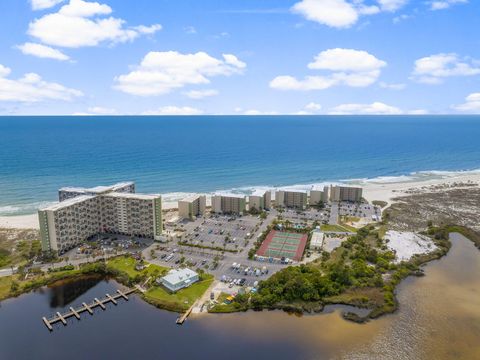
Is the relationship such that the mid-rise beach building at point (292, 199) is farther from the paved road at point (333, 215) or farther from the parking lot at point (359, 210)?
the parking lot at point (359, 210)

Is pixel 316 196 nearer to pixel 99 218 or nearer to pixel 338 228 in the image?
pixel 338 228

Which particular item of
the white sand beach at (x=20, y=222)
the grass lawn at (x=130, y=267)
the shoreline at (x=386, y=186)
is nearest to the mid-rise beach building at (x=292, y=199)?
the shoreline at (x=386, y=186)

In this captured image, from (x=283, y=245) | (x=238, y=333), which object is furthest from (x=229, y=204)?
(x=238, y=333)

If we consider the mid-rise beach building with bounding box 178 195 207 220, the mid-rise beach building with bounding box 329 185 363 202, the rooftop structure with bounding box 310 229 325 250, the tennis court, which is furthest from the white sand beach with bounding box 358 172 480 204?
the mid-rise beach building with bounding box 178 195 207 220

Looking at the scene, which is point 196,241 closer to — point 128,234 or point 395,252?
point 128,234

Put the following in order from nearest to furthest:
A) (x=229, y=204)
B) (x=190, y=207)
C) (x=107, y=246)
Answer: (x=107, y=246) < (x=190, y=207) < (x=229, y=204)
